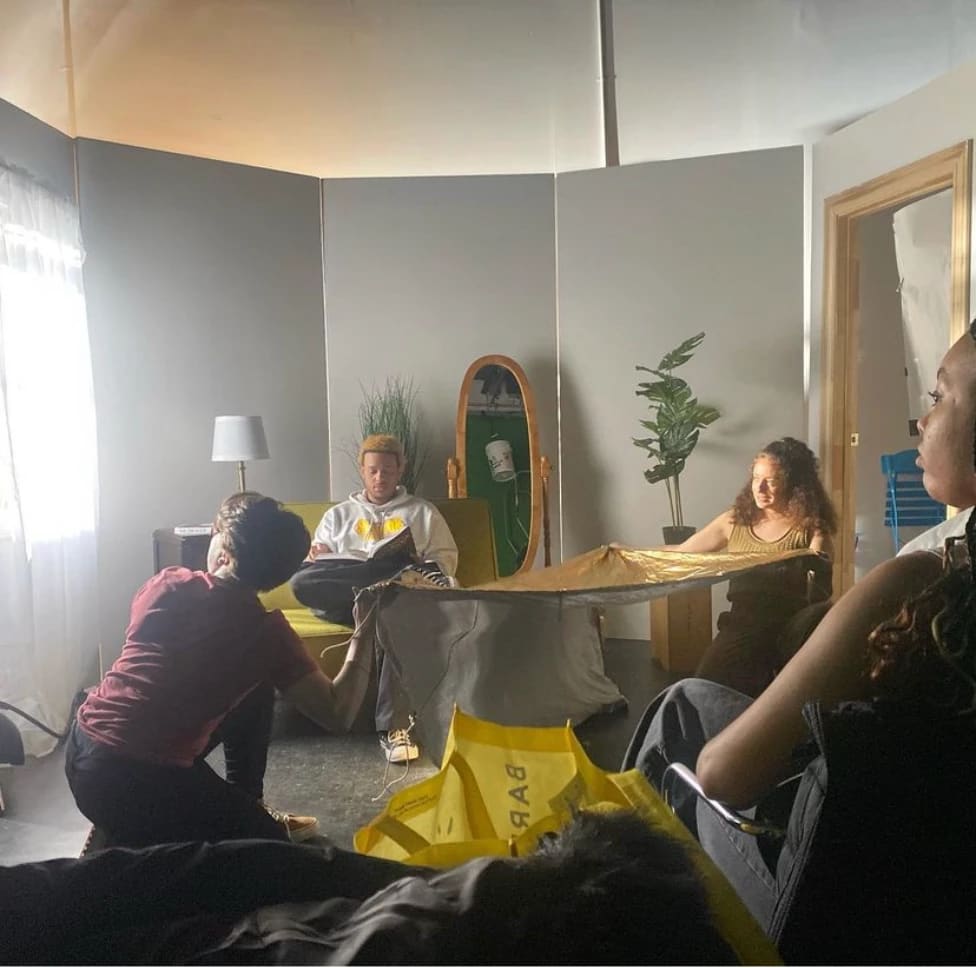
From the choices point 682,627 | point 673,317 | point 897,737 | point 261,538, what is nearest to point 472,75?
point 673,317

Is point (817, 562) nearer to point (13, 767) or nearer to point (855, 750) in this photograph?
point (855, 750)

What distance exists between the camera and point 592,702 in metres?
0.88

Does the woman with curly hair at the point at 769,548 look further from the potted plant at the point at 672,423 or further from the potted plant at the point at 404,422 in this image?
the potted plant at the point at 404,422

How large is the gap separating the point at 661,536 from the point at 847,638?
0.22 meters

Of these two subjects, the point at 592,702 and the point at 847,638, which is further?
the point at 592,702

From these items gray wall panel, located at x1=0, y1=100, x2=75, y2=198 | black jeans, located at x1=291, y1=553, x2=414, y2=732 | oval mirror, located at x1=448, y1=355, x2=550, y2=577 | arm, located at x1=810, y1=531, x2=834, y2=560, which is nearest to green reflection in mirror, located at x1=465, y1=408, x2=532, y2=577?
oval mirror, located at x1=448, y1=355, x2=550, y2=577

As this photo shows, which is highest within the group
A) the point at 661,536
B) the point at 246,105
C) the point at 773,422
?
the point at 246,105

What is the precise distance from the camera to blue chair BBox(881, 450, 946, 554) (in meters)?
0.73

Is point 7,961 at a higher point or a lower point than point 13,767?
lower

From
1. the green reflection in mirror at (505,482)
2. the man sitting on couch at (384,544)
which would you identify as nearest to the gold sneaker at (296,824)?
the man sitting on couch at (384,544)

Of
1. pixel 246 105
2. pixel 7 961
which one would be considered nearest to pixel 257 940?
pixel 7 961

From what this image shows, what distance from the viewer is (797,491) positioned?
0.85 meters

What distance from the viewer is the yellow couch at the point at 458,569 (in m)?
0.79

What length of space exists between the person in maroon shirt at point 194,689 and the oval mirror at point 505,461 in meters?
0.20
